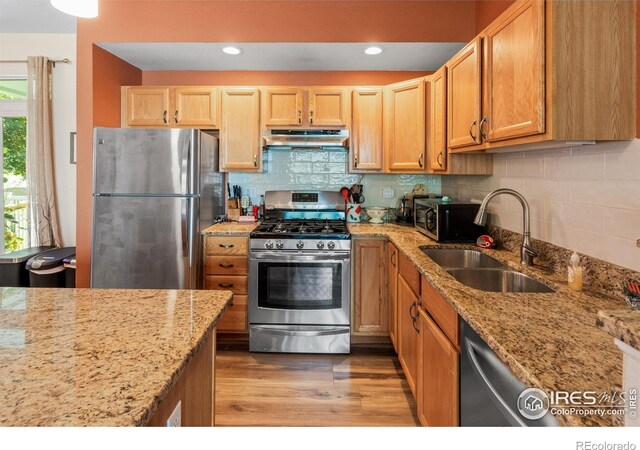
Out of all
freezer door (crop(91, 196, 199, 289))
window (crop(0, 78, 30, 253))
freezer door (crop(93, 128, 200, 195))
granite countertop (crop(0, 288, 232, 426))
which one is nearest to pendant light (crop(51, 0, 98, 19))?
granite countertop (crop(0, 288, 232, 426))

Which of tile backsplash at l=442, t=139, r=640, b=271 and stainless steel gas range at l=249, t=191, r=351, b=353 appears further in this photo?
stainless steel gas range at l=249, t=191, r=351, b=353

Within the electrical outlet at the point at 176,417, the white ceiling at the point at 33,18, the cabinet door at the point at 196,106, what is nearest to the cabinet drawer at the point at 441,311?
the electrical outlet at the point at 176,417

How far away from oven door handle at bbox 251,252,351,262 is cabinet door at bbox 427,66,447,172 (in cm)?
100

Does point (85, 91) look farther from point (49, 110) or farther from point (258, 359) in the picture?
point (258, 359)

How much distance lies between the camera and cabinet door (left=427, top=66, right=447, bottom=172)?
2859mm

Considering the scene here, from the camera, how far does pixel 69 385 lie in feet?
2.42

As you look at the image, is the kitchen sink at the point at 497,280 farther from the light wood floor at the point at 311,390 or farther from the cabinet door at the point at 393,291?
the light wood floor at the point at 311,390

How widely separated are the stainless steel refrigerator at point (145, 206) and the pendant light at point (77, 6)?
161 centimetres

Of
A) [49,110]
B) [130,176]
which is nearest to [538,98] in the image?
[130,176]

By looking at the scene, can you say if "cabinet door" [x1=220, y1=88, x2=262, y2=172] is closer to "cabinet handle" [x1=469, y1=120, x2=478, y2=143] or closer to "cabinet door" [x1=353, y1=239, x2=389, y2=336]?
"cabinet door" [x1=353, y1=239, x2=389, y2=336]

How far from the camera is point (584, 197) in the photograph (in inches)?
68.6
